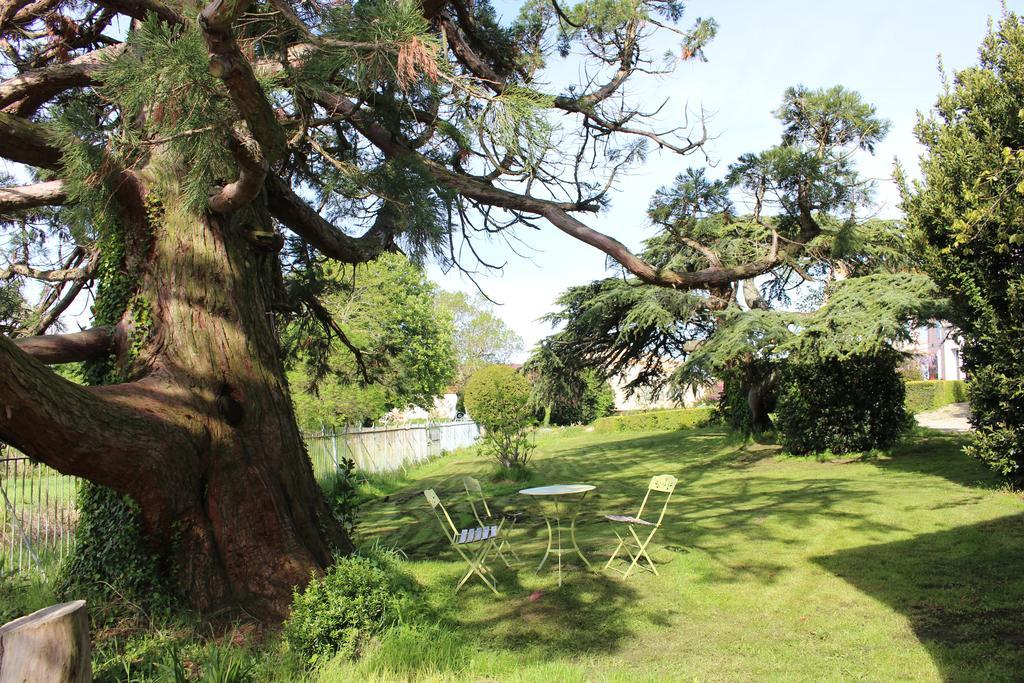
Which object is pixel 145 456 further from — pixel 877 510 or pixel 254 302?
pixel 877 510

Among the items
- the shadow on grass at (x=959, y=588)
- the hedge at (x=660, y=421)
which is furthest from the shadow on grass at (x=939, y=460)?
the hedge at (x=660, y=421)

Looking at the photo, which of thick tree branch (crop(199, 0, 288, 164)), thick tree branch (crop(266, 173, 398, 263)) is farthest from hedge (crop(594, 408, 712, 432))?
thick tree branch (crop(199, 0, 288, 164))

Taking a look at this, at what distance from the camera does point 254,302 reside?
6.01m

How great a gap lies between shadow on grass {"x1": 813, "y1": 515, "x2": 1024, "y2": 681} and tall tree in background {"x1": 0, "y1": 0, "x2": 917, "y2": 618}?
3.05 metres

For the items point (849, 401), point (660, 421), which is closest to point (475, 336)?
point (660, 421)

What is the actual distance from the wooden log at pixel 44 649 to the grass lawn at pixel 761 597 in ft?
6.10

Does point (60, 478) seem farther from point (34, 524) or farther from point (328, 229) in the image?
point (328, 229)

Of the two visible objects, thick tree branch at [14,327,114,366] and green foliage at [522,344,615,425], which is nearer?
thick tree branch at [14,327,114,366]

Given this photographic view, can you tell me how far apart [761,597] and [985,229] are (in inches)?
228

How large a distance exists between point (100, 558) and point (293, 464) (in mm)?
1560

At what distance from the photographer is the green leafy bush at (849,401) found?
14641 millimetres

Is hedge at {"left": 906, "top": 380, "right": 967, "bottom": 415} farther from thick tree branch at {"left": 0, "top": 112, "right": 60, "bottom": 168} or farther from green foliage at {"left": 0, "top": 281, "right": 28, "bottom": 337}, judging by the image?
thick tree branch at {"left": 0, "top": 112, "right": 60, "bottom": 168}

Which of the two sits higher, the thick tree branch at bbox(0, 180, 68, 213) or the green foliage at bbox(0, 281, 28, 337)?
the thick tree branch at bbox(0, 180, 68, 213)

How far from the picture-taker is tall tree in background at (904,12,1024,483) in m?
8.87
